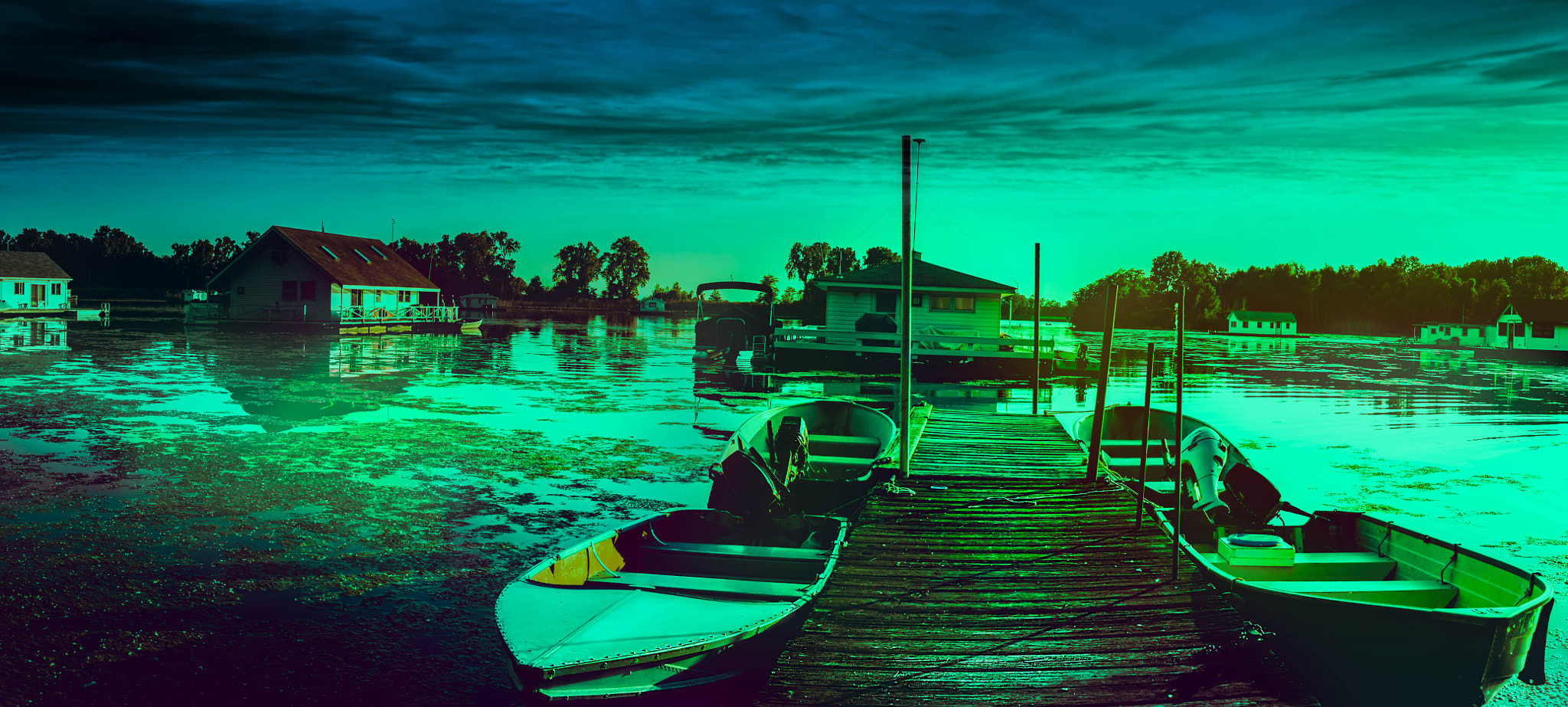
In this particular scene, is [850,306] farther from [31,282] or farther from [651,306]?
[651,306]

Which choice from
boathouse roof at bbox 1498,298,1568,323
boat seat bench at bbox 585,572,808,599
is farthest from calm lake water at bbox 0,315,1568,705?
boathouse roof at bbox 1498,298,1568,323

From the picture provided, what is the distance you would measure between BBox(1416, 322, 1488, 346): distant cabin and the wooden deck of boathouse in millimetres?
95265

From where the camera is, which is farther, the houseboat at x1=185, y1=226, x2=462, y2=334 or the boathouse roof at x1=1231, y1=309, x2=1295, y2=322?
the boathouse roof at x1=1231, y1=309, x2=1295, y2=322

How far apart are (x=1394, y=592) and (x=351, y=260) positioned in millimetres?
59932

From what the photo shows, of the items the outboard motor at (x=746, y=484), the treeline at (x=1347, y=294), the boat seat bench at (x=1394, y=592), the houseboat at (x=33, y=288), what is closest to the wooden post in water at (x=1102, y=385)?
the boat seat bench at (x=1394, y=592)

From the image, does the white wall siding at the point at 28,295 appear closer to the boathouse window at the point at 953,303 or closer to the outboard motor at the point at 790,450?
the boathouse window at the point at 953,303

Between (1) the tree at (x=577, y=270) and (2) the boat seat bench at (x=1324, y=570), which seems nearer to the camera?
(2) the boat seat bench at (x=1324, y=570)

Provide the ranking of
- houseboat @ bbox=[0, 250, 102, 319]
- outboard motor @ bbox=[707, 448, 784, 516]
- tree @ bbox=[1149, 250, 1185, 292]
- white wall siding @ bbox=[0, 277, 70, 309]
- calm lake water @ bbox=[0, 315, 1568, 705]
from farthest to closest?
tree @ bbox=[1149, 250, 1185, 292], white wall siding @ bbox=[0, 277, 70, 309], houseboat @ bbox=[0, 250, 102, 319], outboard motor @ bbox=[707, 448, 784, 516], calm lake water @ bbox=[0, 315, 1568, 705]

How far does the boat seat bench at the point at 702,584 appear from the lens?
22.8 ft

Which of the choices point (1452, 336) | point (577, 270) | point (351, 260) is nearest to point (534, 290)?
point (577, 270)

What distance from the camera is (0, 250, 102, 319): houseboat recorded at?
214 feet

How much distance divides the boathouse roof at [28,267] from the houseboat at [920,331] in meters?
63.1

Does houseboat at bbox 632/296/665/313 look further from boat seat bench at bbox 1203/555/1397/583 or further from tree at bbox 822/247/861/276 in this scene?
boat seat bench at bbox 1203/555/1397/583

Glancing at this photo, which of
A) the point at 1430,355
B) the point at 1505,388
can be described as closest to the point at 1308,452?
the point at 1505,388
